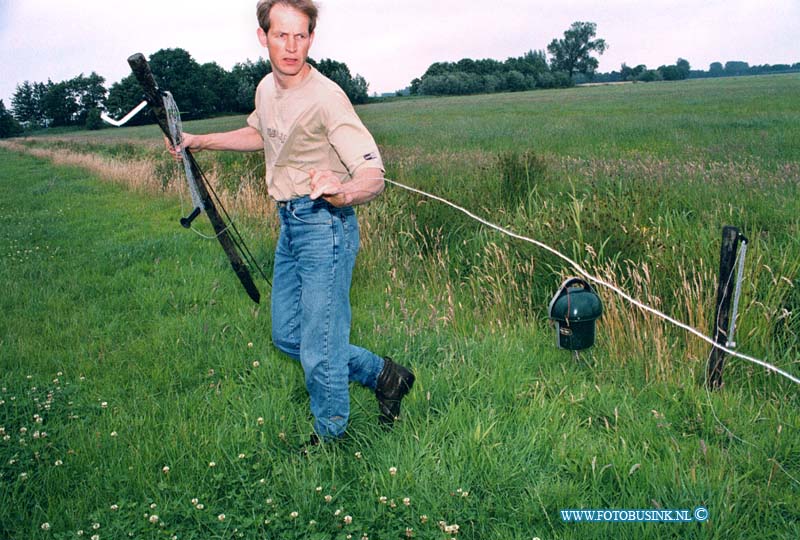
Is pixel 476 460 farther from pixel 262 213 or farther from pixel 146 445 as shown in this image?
pixel 262 213

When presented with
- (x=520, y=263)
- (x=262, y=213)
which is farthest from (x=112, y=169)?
(x=520, y=263)

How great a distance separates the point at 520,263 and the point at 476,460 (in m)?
2.96

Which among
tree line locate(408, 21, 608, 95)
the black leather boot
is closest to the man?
the black leather boot

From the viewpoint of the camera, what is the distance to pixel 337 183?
274 centimetres

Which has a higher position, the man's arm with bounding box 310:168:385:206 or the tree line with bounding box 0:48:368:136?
the tree line with bounding box 0:48:368:136

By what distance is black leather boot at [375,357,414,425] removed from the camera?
3.54m

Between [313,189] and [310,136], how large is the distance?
40cm

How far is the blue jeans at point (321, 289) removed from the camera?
3.08 meters

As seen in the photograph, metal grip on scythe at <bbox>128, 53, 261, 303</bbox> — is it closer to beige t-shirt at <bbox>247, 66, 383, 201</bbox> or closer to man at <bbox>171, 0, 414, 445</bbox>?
man at <bbox>171, 0, 414, 445</bbox>

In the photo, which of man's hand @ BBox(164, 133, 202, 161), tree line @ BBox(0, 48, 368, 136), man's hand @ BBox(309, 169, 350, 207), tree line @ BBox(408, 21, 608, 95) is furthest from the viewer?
tree line @ BBox(408, 21, 608, 95)

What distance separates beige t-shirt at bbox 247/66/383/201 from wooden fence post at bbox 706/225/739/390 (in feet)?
7.18

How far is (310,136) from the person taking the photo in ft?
9.93

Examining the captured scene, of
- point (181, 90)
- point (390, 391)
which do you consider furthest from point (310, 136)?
point (181, 90)

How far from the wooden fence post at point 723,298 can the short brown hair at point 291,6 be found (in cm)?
259
